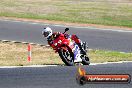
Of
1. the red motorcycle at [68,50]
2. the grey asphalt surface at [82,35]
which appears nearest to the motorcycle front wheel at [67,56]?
the red motorcycle at [68,50]

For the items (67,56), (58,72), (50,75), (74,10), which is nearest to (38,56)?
(67,56)

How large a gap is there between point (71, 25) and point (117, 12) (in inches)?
391

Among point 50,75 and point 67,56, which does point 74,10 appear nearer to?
point 67,56

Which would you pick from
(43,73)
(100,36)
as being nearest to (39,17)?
(100,36)

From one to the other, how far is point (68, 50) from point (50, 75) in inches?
142

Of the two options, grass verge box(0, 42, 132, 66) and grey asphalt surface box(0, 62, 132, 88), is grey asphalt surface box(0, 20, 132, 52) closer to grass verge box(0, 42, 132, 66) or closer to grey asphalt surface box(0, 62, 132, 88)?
grass verge box(0, 42, 132, 66)

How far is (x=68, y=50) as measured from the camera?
2286cm

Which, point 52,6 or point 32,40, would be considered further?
point 52,6

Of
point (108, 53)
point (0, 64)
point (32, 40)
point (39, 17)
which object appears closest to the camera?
point (0, 64)

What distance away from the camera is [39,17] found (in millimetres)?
43375

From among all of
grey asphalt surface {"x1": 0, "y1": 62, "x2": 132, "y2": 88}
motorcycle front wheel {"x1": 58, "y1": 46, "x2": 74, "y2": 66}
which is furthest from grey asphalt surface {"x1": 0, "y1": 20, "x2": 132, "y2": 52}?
grey asphalt surface {"x1": 0, "y1": 62, "x2": 132, "y2": 88}

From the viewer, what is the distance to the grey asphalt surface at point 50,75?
17.8m

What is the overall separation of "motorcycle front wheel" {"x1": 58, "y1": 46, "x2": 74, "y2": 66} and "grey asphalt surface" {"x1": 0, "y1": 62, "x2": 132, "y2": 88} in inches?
30.9

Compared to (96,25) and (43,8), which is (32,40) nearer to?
(96,25)
